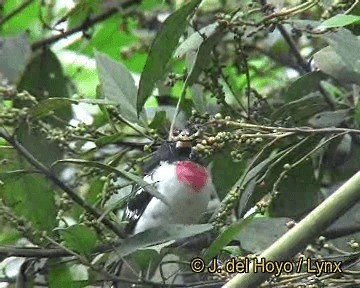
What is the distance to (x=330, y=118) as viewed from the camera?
1533 mm

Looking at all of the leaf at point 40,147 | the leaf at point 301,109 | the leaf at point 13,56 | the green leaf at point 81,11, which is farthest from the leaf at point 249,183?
the green leaf at point 81,11

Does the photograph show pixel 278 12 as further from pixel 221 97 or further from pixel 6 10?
pixel 6 10

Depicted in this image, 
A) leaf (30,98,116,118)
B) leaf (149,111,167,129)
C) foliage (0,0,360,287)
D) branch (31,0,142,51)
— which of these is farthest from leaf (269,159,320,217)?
branch (31,0,142,51)

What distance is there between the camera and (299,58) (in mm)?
1829

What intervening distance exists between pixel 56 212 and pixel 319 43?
0.82 m

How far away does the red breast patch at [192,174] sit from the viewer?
1629mm

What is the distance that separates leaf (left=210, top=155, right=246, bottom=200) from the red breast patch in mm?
25

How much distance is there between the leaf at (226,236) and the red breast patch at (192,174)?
1.30ft

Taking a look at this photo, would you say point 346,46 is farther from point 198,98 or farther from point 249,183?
point 198,98

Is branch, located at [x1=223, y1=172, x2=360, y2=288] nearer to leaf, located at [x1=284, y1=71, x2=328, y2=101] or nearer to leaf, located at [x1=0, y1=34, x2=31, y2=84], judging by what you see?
leaf, located at [x1=284, y1=71, x2=328, y2=101]

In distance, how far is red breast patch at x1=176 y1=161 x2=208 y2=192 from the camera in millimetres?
1629

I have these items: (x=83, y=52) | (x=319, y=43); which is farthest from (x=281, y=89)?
(x=83, y=52)

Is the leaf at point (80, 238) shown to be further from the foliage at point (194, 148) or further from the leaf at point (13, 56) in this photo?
the leaf at point (13, 56)

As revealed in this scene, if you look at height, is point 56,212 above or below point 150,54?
below
